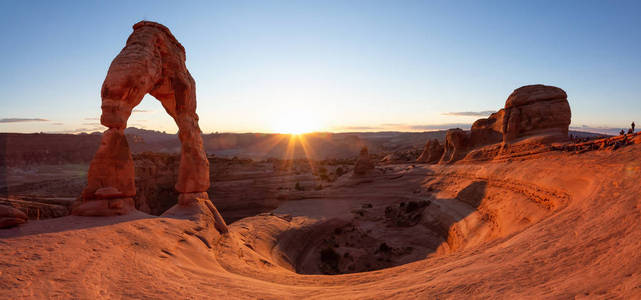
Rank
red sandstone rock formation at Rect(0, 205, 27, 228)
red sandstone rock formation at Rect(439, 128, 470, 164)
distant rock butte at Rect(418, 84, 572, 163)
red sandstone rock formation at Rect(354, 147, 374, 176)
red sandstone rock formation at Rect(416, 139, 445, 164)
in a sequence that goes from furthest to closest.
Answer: red sandstone rock formation at Rect(416, 139, 445, 164), red sandstone rock formation at Rect(354, 147, 374, 176), red sandstone rock formation at Rect(439, 128, 470, 164), distant rock butte at Rect(418, 84, 572, 163), red sandstone rock formation at Rect(0, 205, 27, 228)

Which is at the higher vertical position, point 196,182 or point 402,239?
point 196,182

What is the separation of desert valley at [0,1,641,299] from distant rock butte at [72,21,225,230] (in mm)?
43

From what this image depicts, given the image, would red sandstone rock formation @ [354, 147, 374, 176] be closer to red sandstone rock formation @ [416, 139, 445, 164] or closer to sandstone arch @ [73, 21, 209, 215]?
red sandstone rock formation @ [416, 139, 445, 164]

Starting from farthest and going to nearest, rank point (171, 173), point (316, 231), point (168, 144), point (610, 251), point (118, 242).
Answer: point (168, 144) → point (171, 173) → point (316, 231) → point (118, 242) → point (610, 251)

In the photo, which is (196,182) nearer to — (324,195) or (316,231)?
(316,231)

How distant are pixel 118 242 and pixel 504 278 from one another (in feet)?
22.8

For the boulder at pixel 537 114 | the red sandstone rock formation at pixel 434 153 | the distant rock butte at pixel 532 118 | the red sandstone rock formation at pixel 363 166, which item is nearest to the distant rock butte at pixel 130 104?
the red sandstone rock formation at pixel 363 166

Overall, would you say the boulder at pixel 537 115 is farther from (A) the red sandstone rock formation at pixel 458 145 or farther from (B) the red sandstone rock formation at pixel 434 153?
(B) the red sandstone rock formation at pixel 434 153

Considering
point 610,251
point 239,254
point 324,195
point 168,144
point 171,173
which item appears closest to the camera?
point 610,251

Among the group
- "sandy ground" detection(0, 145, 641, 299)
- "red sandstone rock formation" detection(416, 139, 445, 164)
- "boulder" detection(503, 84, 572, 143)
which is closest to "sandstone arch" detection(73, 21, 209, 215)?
"sandy ground" detection(0, 145, 641, 299)

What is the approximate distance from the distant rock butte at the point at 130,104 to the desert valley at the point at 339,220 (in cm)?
4

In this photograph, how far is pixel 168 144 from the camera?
8462 cm

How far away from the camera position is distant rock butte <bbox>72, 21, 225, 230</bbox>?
28.3ft

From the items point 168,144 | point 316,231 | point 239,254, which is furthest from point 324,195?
point 168,144
